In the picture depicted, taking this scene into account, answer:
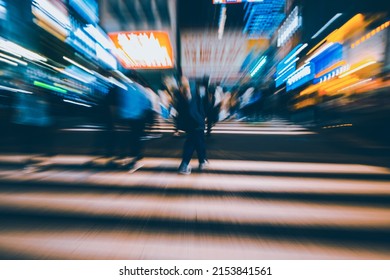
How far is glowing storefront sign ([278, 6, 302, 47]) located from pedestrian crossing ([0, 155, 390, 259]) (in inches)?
689

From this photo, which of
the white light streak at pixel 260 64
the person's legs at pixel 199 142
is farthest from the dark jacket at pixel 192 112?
the white light streak at pixel 260 64

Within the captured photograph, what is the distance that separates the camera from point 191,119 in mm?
3850

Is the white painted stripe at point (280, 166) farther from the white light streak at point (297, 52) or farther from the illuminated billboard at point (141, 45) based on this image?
the white light streak at point (297, 52)

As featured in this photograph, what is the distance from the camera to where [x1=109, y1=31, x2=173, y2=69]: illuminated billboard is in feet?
A: 41.2

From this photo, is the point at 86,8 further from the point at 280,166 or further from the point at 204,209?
the point at 204,209

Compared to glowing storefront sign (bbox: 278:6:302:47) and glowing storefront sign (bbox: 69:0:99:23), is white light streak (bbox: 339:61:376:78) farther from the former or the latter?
glowing storefront sign (bbox: 69:0:99:23)

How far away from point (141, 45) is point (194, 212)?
1299 centimetres

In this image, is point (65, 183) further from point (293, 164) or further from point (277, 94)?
point (277, 94)

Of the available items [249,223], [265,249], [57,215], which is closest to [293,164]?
[249,223]

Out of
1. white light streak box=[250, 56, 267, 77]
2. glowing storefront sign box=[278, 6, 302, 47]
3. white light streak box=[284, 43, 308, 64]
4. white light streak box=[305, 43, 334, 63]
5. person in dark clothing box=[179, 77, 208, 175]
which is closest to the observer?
person in dark clothing box=[179, 77, 208, 175]

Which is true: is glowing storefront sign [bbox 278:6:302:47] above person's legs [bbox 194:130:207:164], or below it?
above

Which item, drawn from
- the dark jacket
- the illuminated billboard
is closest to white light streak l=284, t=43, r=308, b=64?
the illuminated billboard

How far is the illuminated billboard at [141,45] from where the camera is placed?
41.2ft

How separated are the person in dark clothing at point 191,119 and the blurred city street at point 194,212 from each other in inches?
17.6
